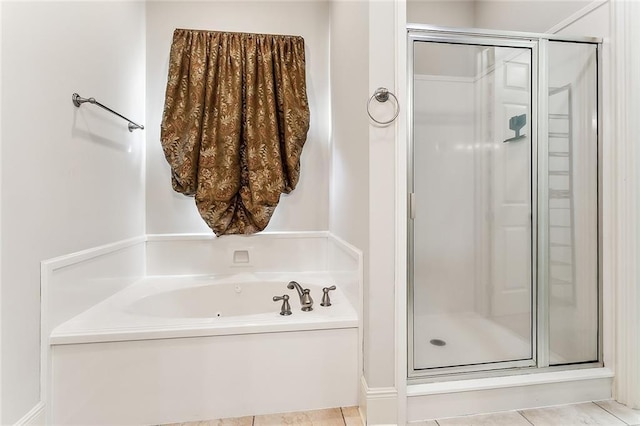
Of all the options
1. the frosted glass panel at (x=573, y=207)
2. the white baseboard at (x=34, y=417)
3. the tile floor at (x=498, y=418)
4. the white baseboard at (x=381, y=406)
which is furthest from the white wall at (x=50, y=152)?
the frosted glass panel at (x=573, y=207)

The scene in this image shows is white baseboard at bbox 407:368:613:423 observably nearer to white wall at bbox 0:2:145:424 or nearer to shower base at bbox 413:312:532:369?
shower base at bbox 413:312:532:369

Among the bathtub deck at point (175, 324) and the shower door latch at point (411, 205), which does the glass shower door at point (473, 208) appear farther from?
the bathtub deck at point (175, 324)

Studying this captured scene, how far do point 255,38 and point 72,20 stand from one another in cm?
115

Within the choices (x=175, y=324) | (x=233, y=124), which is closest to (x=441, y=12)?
(x=233, y=124)

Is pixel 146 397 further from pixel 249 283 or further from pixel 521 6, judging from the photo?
pixel 521 6

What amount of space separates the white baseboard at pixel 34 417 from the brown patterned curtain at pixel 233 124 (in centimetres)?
126

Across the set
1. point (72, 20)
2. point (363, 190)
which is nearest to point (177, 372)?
point (363, 190)

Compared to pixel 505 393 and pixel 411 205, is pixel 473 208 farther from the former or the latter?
pixel 505 393

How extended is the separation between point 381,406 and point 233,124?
189 centimetres

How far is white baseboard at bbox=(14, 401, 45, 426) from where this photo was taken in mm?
1158

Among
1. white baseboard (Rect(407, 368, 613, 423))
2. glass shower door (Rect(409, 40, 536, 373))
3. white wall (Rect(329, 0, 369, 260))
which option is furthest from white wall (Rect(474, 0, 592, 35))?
white baseboard (Rect(407, 368, 613, 423))

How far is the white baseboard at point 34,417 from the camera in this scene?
116 cm

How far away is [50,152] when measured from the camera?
134cm

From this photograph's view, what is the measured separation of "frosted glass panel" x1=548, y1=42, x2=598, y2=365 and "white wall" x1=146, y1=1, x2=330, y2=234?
1.44m
